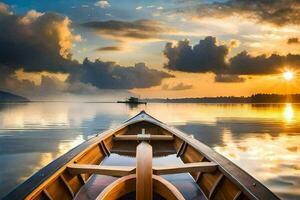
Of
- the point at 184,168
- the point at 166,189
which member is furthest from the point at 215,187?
the point at 166,189

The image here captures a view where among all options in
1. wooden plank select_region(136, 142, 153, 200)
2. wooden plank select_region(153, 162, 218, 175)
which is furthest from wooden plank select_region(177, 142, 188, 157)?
wooden plank select_region(136, 142, 153, 200)

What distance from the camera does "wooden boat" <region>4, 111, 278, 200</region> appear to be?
3975 mm

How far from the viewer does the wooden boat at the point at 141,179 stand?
397cm

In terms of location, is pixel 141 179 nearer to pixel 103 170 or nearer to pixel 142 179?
pixel 142 179

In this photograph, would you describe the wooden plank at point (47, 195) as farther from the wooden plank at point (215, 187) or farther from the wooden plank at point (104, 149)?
the wooden plank at point (104, 149)

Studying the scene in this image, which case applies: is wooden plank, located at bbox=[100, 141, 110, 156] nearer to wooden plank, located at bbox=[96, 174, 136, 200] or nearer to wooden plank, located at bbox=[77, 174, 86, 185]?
wooden plank, located at bbox=[77, 174, 86, 185]

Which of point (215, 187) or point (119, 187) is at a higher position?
point (119, 187)

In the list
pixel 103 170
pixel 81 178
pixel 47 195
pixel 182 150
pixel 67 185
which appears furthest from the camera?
pixel 182 150

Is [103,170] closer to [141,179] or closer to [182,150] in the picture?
[141,179]

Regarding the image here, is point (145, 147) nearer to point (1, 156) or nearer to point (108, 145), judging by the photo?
point (108, 145)

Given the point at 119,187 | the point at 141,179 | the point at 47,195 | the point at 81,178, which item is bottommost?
the point at 81,178

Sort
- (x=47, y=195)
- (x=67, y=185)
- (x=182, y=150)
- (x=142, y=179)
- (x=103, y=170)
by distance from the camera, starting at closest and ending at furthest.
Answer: (x=142, y=179)
(x=47, y=195)
(x=103, y=170)
(x=67, y=185)
(x=182, y=150)

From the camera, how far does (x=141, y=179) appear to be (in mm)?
4098

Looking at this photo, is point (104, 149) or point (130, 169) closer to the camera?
point (130, 169)
